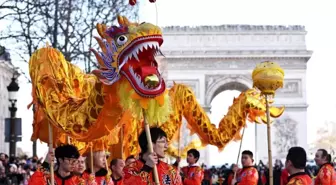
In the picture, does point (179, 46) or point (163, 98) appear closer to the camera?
point (163, 98)

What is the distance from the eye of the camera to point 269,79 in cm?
1012

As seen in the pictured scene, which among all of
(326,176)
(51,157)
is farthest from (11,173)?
(51,157)

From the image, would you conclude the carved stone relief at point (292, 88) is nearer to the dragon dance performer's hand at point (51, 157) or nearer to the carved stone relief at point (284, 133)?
the carved stone relief at point (284, 133)

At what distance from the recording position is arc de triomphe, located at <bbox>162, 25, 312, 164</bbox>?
49156 mm

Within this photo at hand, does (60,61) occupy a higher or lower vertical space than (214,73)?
lower

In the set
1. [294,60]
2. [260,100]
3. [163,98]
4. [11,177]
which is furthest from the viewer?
[294,60]

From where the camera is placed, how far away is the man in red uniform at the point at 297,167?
815 cm

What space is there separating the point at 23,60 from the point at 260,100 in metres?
12.2

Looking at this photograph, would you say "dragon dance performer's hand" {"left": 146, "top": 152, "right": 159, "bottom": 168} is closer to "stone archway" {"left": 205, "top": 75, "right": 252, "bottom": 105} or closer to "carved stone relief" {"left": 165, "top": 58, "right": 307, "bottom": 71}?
"carved stone relief" {"left": 165, "top": 58, "right": 307, "bottom": 71}

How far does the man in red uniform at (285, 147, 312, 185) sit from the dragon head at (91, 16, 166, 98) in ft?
4.95

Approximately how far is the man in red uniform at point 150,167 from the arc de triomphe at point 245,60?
41510 millimetres

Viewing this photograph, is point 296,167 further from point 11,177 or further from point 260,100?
point 11,177

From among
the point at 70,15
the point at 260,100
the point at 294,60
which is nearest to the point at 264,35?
the point at 294,60

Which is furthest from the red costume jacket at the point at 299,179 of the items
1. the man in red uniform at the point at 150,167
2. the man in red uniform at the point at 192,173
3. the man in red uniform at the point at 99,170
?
the man in red uniform at the point at 192,173
